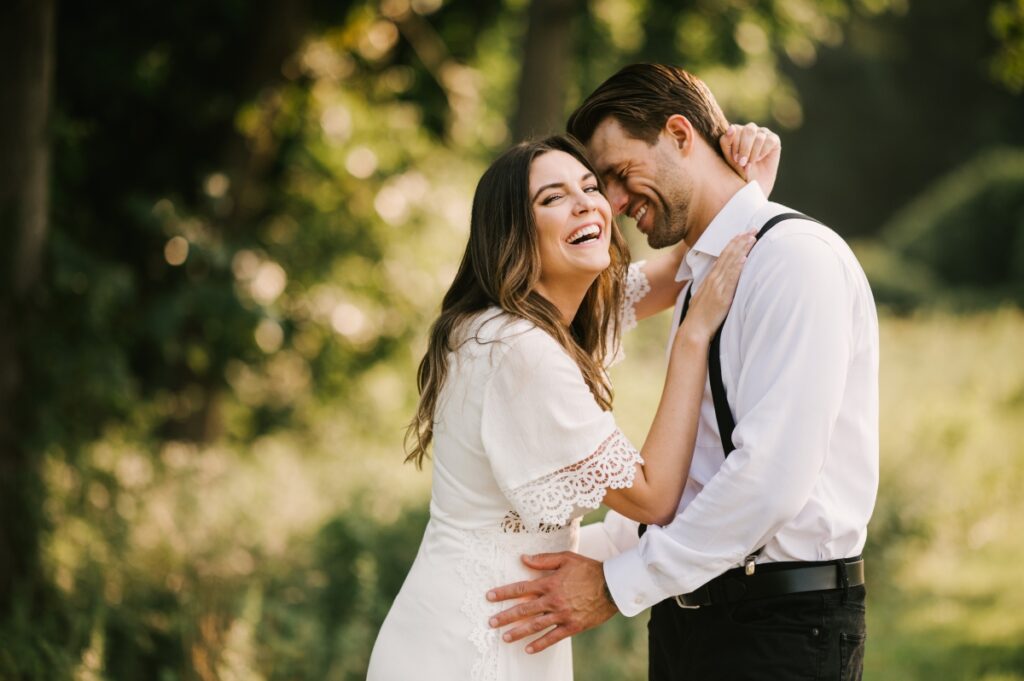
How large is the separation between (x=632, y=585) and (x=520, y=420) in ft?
1.60

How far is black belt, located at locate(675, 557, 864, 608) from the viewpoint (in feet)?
7.95

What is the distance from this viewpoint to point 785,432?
2301mm

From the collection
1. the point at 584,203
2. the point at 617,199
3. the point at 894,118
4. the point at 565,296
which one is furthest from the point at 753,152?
the point at 894,118

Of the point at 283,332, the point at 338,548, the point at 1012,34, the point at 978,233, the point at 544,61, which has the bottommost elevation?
the point at 338,548

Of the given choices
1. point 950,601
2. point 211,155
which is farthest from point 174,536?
point 950,601

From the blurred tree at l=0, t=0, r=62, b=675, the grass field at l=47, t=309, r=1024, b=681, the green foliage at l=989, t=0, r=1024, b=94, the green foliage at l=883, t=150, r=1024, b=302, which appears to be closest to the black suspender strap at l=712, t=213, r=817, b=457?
the grass field at l=47, t=309, r=1024, b=681

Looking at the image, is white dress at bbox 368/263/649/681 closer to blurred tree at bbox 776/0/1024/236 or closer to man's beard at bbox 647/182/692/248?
man's beard at bbox 647/182/692/248

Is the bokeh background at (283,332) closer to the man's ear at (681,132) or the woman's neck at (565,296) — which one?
the woman's neck at (565,296)

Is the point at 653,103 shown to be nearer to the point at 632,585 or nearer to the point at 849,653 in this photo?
the point at 632,585

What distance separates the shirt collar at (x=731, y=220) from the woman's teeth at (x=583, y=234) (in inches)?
11.7

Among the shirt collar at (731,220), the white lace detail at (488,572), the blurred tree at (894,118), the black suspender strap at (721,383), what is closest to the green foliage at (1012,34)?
the shirt collar at (731,220)

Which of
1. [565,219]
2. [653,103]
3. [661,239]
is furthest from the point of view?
[661,239]

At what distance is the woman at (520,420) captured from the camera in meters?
2.42

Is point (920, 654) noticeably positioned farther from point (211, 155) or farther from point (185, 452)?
point (211, 155)
